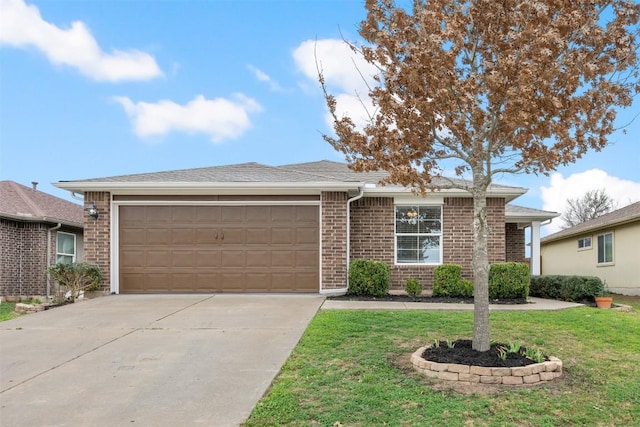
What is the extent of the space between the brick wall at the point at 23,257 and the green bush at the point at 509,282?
504 inches

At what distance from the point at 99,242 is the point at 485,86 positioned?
10205 millimetres

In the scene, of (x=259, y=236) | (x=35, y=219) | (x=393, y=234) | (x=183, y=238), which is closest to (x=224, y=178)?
(x=259, y=236)

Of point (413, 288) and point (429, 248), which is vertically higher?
point (429, 248)

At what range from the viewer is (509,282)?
452 inches

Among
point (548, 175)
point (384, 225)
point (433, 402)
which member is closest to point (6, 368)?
point (433, 402)

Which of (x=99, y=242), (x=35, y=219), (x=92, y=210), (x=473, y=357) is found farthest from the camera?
(x=35, y=219)

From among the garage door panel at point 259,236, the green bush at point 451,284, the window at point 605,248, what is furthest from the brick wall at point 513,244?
the garage door panel at point 259,236

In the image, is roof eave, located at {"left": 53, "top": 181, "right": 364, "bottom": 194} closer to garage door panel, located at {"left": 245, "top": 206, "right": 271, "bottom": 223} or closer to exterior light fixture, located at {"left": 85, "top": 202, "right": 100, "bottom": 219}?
exterior light fixture, located at {"left": 85, "top": 202, "right": 100, "bottom": 219}

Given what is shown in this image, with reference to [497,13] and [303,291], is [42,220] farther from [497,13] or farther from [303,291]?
[497,13]

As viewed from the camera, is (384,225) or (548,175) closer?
(548,175)

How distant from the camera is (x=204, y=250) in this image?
41.3 feet

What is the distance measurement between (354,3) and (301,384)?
462cm

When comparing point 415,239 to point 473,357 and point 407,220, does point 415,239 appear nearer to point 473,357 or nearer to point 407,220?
point 407,220

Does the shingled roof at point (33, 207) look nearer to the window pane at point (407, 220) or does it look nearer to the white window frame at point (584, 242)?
the window pane at point (407, 220)
